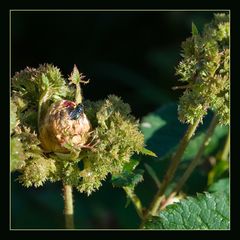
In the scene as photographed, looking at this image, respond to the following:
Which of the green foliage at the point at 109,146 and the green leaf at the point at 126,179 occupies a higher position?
the green foliage at the point at 109,146

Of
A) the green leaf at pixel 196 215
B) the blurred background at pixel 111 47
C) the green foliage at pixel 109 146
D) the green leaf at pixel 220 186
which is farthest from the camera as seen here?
the blurred background at pixel 111 47

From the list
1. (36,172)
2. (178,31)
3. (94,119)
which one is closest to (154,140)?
(94,119)

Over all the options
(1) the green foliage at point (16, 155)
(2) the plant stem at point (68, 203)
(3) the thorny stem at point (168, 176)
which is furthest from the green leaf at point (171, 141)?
(1) the green foliage at point (16, 155)

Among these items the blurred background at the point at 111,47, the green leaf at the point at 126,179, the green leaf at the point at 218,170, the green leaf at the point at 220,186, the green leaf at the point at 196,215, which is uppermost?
the blurred background at the point at 111,47

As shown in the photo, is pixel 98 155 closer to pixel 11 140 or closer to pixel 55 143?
pixel 55 143

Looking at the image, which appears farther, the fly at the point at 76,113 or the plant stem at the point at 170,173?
the plant stem at the point at 170,173

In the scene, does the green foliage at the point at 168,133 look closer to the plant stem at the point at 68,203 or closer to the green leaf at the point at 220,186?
the green leaf at the point at 220,186

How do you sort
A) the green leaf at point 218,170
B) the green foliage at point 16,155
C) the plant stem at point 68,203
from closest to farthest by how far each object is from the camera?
the green foliage at point 16,155, the plant stem at point 68,203, the green leaf at point 218,170
